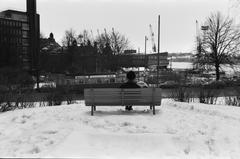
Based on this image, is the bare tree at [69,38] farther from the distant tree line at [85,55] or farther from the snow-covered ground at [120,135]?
the snow-covered ground at [120,135]

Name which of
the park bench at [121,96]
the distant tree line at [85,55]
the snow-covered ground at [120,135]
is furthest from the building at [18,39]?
the snow-covered ground at [120,135]

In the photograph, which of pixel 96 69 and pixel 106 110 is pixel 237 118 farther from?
pixel 96 69

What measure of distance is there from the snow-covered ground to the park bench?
336 mm

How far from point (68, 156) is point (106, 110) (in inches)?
161

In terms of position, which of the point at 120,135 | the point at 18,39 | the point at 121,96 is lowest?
the point at 120,135

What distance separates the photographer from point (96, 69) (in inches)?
3209

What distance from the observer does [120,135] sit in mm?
8203

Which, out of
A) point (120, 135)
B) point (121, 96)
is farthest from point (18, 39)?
point (120, 135)

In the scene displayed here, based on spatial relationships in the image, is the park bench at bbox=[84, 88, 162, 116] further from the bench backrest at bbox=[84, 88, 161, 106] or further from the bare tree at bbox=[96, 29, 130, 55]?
the bare tree at bbox=[96, 29, 130, 55]

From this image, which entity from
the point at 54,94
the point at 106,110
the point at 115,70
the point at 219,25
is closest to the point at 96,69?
the point at 115,70

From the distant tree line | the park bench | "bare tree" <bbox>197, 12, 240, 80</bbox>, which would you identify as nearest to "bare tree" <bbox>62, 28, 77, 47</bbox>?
the distant tree line

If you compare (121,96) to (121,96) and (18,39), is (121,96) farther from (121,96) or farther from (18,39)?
(18,39)

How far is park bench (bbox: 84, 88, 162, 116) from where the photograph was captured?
10.4 meters

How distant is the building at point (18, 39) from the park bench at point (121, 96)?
55.7 metres
